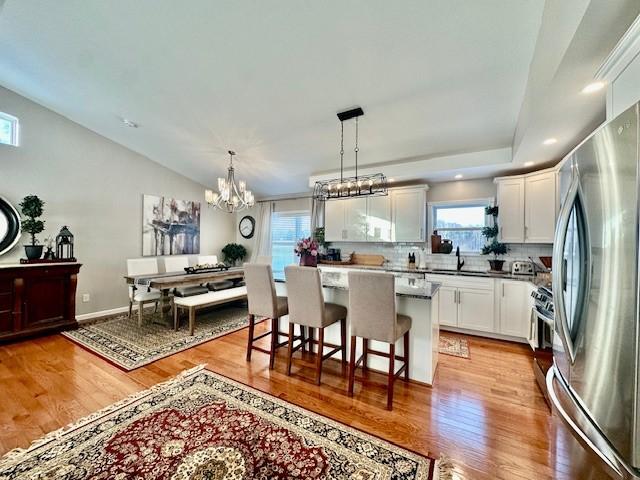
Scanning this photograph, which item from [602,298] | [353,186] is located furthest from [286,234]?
[602,298]

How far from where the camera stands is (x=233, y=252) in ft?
22.1

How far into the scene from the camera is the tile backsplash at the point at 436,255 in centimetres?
397

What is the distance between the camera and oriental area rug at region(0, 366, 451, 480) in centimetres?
154

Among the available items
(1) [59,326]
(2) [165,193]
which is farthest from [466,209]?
(1) [59,326]

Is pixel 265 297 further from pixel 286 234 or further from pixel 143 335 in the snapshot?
pixel 286 234

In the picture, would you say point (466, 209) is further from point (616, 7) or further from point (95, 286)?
point (95, 286)

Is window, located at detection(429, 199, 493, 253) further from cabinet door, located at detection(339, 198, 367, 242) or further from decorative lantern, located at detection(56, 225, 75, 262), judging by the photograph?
decorative lantern, located at detection(56, 225, 75, 262)

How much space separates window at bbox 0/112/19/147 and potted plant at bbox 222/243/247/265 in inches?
154

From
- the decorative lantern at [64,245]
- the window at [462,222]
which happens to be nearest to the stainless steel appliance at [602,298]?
the window at [462,222]

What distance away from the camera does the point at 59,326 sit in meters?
3.80

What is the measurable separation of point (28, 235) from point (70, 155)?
1.40m

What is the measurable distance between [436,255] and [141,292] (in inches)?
192

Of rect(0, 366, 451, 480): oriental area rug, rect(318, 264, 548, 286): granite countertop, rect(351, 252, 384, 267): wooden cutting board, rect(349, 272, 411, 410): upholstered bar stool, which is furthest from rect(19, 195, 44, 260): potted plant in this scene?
rect(351, 252, 384, 267): wooden cutting board

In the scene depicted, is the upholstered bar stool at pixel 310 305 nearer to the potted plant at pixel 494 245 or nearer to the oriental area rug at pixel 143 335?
the oriental area rug at pixel 143 335
